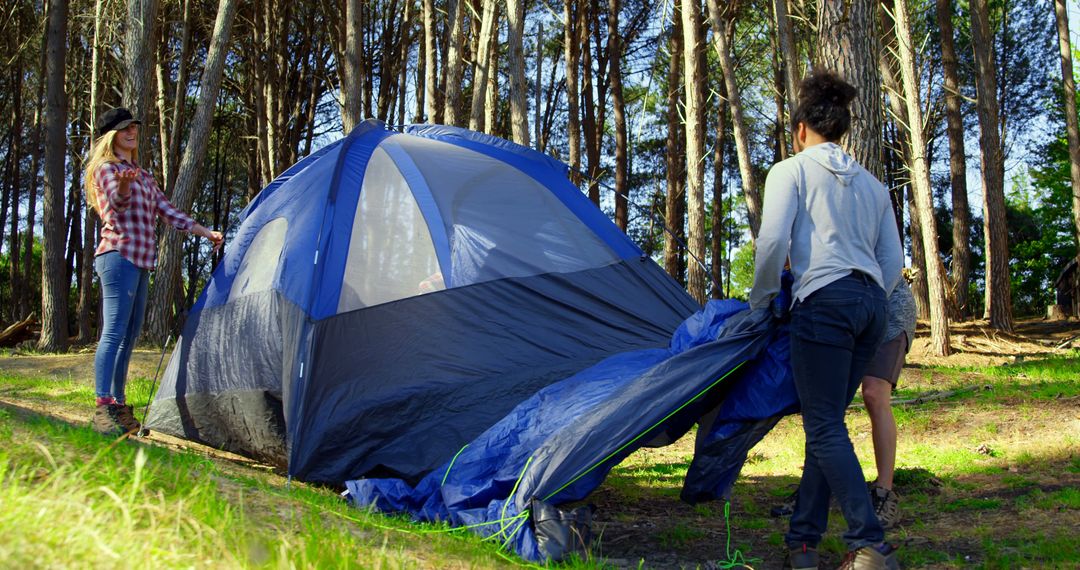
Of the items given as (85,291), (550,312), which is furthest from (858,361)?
(85,291)

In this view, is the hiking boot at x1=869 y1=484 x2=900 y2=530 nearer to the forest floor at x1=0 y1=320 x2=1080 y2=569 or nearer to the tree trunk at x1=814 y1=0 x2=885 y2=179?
the forest floor at x1=0 y1=320 x2=1080 y2=569

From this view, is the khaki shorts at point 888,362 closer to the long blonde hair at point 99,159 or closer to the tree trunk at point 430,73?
the long blonde hair at point 99,159

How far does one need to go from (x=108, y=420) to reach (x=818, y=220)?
389 cm

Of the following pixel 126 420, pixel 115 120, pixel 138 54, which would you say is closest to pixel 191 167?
pixel 138 54

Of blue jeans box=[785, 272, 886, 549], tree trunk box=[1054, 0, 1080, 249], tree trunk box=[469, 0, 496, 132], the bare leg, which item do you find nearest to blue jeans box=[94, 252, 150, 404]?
blue jeans box=[785, 272, 886, 549]

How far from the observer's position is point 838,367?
Answer: 3.13m

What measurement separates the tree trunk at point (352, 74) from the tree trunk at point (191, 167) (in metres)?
1.54

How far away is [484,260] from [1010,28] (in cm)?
2603

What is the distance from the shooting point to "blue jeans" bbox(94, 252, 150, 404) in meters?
4.90

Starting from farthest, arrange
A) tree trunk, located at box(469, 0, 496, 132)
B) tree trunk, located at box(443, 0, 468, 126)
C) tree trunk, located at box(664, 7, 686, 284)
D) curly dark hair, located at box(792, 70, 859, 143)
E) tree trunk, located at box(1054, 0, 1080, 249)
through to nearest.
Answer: tree trunk, located at box(664, 7, 686, 284) < tree trunk, located at box(1054, 0, 1080, 249) < tree trunk, located at box(469, 0, 496, 132) < tree trunk, located at box(443, 0, 468, 126) < curly dark hair, located at box(792, 70, 859, 143)

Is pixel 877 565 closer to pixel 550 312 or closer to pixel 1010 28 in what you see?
pixel 550 312

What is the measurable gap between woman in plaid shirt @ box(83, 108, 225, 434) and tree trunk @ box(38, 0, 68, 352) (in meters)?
8.69

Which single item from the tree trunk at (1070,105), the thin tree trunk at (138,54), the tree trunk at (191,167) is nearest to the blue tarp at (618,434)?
the tree trunk at (191,167)

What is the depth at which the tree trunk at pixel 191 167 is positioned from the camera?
11289 mm
